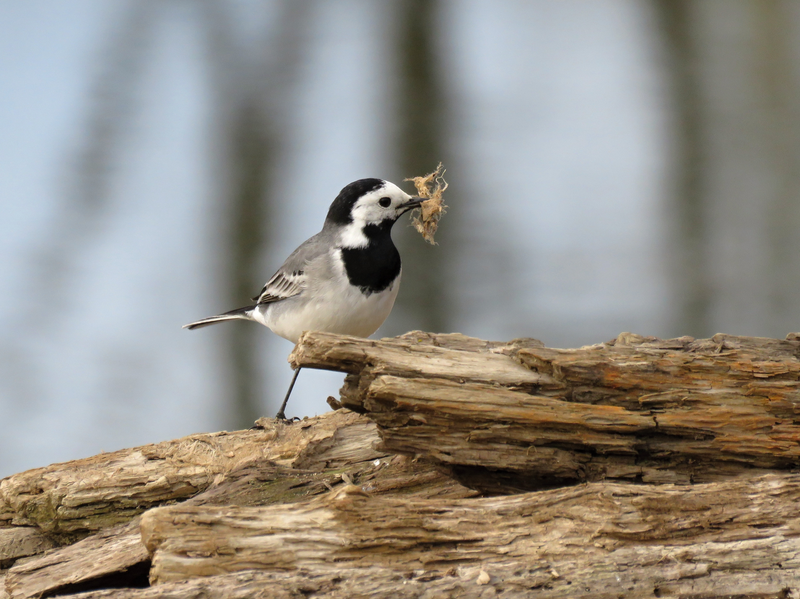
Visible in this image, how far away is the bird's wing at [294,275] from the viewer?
444 cm

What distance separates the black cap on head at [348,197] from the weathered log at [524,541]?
2.48m

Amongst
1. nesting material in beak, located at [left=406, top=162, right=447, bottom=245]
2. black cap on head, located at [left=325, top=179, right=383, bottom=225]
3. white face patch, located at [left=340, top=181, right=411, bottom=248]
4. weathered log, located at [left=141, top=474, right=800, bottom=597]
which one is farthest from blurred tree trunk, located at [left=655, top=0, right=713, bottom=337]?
weathered log, located at [left=141, top=474, right=800, bottom=597]

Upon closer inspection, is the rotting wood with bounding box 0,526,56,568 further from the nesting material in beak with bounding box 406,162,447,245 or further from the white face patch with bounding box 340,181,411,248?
the nesting material in beak with bounding box 406,162,447,245

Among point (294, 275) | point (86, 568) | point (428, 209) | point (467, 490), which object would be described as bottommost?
point (86, 568)

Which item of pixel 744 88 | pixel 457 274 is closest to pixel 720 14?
pixel 744 88

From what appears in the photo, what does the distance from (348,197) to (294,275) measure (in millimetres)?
630

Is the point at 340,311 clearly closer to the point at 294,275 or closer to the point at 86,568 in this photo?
the point at 294,275

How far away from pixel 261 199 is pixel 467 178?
1905 mm

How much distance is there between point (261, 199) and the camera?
6.34m

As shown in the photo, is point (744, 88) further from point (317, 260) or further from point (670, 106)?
point (317, 260)

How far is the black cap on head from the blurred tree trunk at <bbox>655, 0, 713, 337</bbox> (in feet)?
9.99

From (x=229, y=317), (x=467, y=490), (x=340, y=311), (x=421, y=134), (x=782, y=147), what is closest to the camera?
(x=467, y=490)

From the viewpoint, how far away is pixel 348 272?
421cm

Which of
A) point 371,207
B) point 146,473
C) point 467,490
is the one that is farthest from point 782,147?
point 146,473
